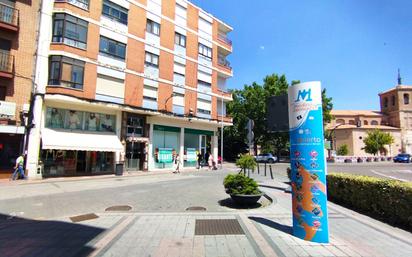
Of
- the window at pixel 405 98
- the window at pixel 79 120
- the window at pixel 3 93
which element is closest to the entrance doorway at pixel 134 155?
the window at pixel 79 120

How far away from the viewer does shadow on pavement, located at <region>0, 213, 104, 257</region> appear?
5152 mm

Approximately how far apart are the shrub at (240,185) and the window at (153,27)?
20.6 m

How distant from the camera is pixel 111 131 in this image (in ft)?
73.2

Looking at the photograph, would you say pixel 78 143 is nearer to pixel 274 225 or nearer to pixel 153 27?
pixel 153 27

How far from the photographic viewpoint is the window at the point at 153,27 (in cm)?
2542

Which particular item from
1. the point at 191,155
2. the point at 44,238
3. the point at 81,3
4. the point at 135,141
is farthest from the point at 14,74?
the point at 191,155

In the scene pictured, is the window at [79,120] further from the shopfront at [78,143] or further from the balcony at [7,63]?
the balcony at [7,63]

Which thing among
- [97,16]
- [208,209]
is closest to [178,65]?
[97,16]

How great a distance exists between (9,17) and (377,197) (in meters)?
22.8

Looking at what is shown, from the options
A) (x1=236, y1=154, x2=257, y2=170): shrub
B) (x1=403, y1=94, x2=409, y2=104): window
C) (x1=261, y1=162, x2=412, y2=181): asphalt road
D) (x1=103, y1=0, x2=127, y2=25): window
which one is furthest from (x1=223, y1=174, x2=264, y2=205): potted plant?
(x1=403, y1=94, x2=409, y2=104): window

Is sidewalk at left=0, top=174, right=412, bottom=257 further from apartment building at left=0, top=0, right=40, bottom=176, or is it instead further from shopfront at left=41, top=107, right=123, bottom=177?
apartment building at left=0, top=0, right=40, bottom=176

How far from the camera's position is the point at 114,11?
74.3ft

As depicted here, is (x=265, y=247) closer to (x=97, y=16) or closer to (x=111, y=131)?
(x=111, y=131)

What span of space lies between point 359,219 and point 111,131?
63.3 feet
